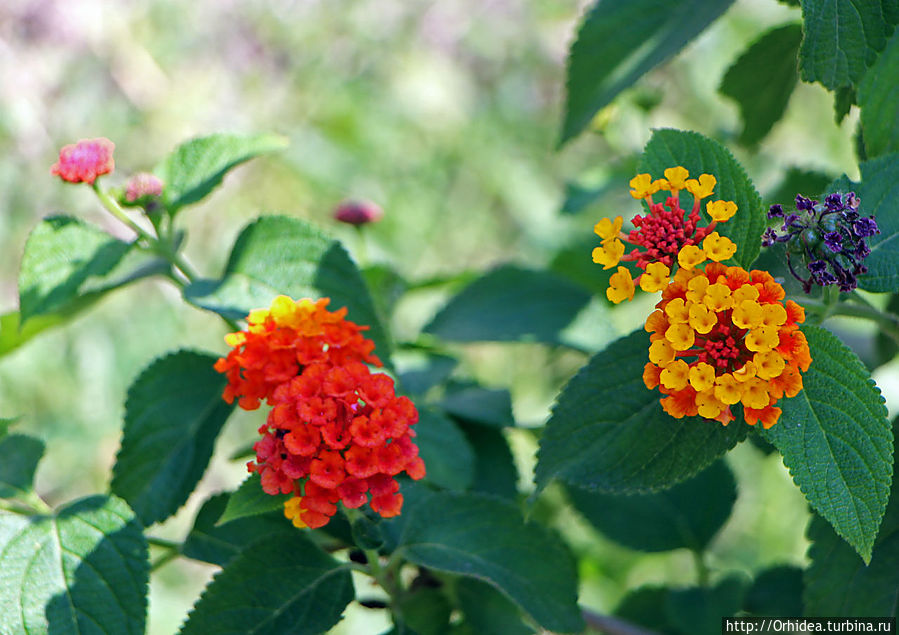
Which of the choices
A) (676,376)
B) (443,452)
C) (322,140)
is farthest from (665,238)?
(322,140)

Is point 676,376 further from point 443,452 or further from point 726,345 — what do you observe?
point 443,452

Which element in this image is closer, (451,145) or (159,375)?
(159,375)

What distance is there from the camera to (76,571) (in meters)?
0.96

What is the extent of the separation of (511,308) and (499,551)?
0.57 metres

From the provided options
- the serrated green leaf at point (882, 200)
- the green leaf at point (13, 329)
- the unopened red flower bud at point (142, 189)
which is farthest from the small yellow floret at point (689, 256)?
the green leaf at point (13, 329)

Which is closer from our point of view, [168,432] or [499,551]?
[499,551]

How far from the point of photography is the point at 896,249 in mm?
969

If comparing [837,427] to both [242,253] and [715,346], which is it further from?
[242,253]

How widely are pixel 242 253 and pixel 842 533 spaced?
811 mm

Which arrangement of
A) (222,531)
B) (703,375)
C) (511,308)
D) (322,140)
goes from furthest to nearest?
1. (322,140)
2. (511,308)
3. (222,531)
4. (703,375)

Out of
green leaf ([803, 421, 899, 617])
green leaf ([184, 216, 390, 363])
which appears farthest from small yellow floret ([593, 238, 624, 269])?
green leaf ([803, 421, 899, 617])

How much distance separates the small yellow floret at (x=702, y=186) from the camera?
0.89 metres

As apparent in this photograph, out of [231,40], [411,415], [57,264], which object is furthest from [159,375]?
[231,40]

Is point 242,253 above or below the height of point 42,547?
above
